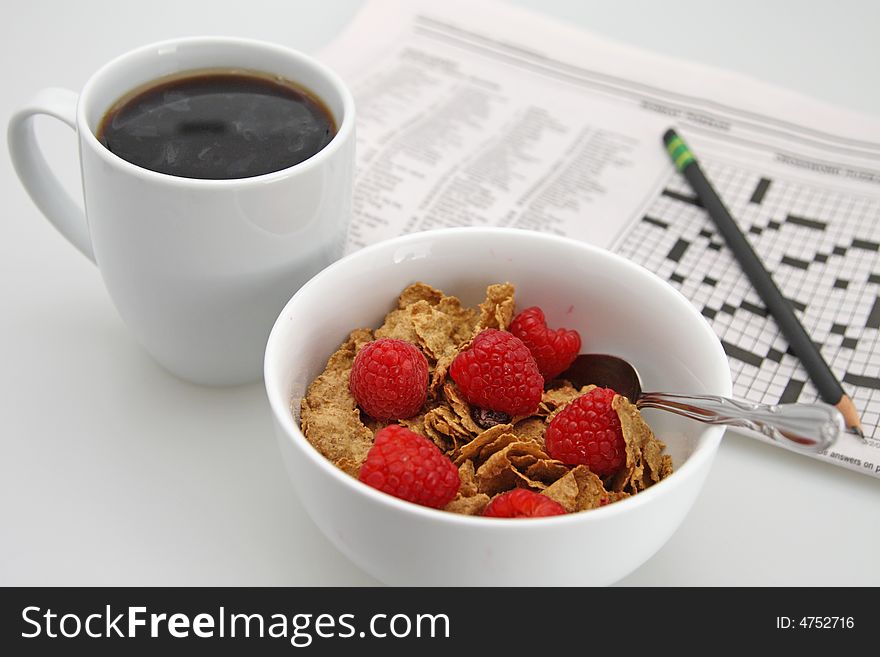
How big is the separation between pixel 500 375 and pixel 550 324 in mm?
159

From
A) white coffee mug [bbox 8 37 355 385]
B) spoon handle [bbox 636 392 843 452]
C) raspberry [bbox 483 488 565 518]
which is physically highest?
white coffee mug [bbox 8 37 355 385]

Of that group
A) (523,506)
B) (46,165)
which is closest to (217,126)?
(46,165)

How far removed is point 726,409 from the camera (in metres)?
0.76

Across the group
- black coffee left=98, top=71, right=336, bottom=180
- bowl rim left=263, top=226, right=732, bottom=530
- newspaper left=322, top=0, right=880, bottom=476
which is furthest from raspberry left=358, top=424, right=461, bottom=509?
newspaper left=322, top=0, right=880, bottom=476

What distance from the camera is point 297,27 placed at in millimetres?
1593

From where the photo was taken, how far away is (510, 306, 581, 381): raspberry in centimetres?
89

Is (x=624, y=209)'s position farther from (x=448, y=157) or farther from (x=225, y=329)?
(x=225, y=329)

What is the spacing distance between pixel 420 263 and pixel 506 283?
0.09 metres

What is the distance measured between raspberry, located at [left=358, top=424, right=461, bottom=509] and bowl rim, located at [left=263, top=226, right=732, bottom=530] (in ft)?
0.05

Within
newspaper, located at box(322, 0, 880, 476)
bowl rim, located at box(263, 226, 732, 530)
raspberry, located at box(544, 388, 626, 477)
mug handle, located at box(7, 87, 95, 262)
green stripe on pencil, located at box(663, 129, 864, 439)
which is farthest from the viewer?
newspaper, located at box(322, 0, 880, 476)

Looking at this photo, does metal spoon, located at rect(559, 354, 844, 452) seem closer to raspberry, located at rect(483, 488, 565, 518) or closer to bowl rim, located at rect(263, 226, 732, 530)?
bowl rim, located at rect(263, 226, 732, 530)

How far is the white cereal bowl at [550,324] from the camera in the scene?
68 centimetres

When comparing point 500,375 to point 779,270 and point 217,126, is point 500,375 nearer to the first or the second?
point 217,126

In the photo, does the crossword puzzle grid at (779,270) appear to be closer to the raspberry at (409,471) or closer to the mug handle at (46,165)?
the raspberry at (409,471)
